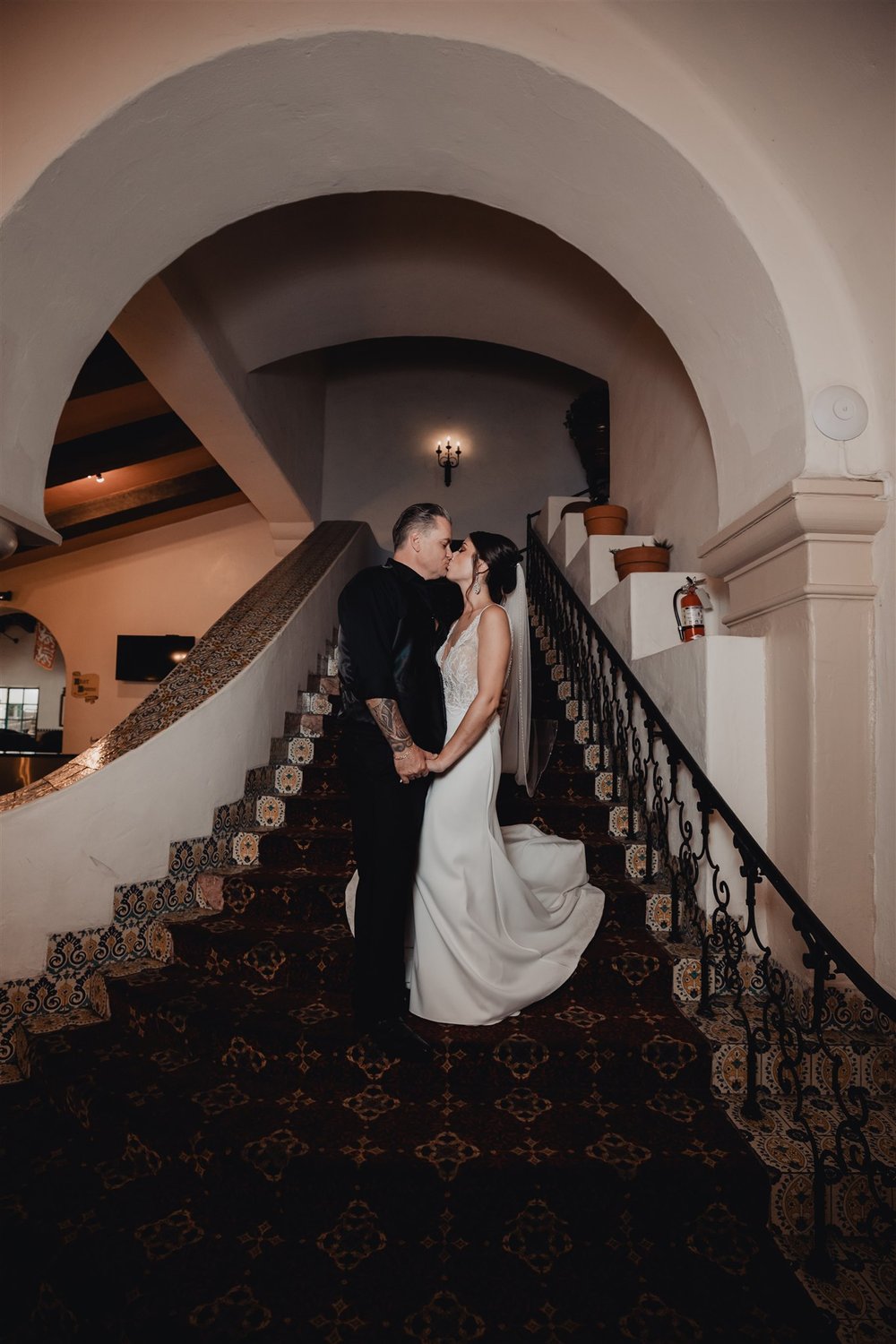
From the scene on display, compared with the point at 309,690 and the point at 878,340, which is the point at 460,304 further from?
the point at 878,340

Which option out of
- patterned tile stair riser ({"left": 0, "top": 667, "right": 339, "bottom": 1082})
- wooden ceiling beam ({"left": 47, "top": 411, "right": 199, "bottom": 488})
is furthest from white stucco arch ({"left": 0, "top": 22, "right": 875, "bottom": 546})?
wooden ceiling beam ({"left": 47, "top": 411, "right": 199, "bottom": 488})

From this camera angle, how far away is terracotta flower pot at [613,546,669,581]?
448 cm

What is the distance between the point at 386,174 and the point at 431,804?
2835mm

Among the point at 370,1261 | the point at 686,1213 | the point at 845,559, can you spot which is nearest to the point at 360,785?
the point at 370,1261

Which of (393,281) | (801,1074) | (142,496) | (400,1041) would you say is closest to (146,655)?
(142,496)

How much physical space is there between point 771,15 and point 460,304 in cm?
319

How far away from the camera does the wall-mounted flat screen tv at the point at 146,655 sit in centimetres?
856

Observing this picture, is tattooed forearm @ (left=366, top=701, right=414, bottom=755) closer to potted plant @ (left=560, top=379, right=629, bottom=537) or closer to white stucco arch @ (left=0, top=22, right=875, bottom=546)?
white stucco arch @ (left=0, top=22, right=875, bottom=546)

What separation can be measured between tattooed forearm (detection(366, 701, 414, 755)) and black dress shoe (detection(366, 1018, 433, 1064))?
859 mm

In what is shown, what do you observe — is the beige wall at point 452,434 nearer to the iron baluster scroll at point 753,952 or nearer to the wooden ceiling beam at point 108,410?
the wooden ceiling beam at point 108,410

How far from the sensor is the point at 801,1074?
7.66ft

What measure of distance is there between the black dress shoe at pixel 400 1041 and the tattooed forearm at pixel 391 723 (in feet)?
2.82

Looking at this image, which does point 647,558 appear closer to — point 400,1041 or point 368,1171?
point 400,1041

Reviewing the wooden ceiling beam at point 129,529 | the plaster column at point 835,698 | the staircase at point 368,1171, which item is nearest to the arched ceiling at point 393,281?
the plaster column at point 835,698
